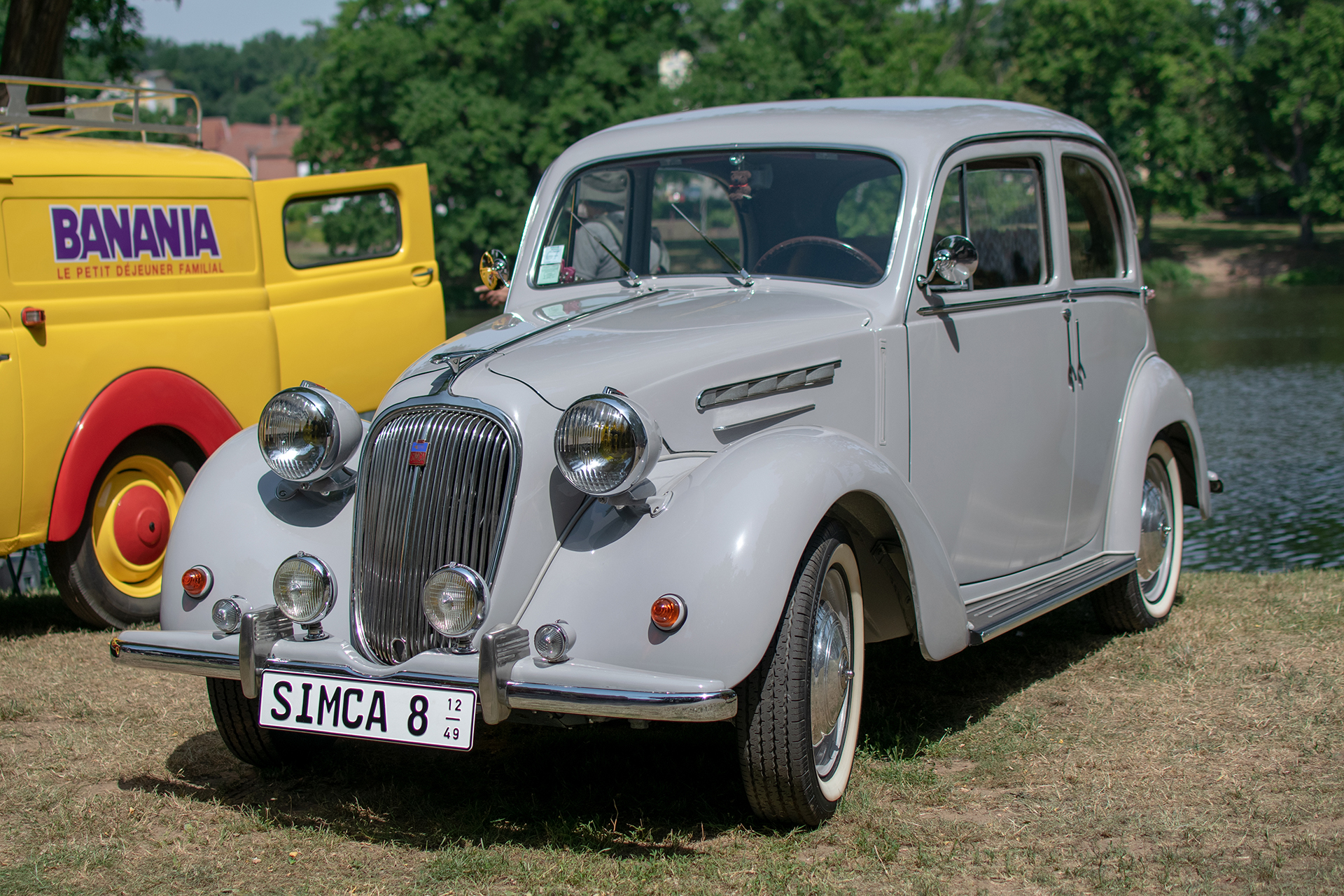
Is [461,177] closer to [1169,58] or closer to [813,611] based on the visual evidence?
[1169,58]

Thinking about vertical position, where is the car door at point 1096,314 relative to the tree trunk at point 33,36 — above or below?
below

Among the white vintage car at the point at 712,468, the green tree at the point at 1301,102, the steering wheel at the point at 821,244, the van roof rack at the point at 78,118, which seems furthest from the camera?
the green tree at the point at 1301,102

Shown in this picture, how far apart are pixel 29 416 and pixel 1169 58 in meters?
40.3

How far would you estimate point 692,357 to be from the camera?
3551 mm

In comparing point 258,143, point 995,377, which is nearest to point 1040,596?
point 995,377

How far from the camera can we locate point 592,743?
4207mm

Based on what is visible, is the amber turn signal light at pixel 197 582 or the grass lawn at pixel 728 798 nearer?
the grass lawn at pixel 728 798

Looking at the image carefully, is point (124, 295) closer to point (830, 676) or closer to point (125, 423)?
point (125, 423)

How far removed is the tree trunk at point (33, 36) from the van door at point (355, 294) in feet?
→ 15.9

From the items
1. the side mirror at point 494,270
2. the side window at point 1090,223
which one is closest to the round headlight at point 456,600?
the side mirror at point 494,270

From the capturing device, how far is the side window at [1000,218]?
442 centimetres

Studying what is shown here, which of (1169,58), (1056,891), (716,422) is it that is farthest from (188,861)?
(1169,58)

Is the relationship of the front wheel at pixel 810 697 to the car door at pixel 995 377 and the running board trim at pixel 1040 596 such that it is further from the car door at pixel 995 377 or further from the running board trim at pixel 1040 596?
the car door at pixel 995 377

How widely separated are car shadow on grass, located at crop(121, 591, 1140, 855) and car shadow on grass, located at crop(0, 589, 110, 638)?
6.65 feet
